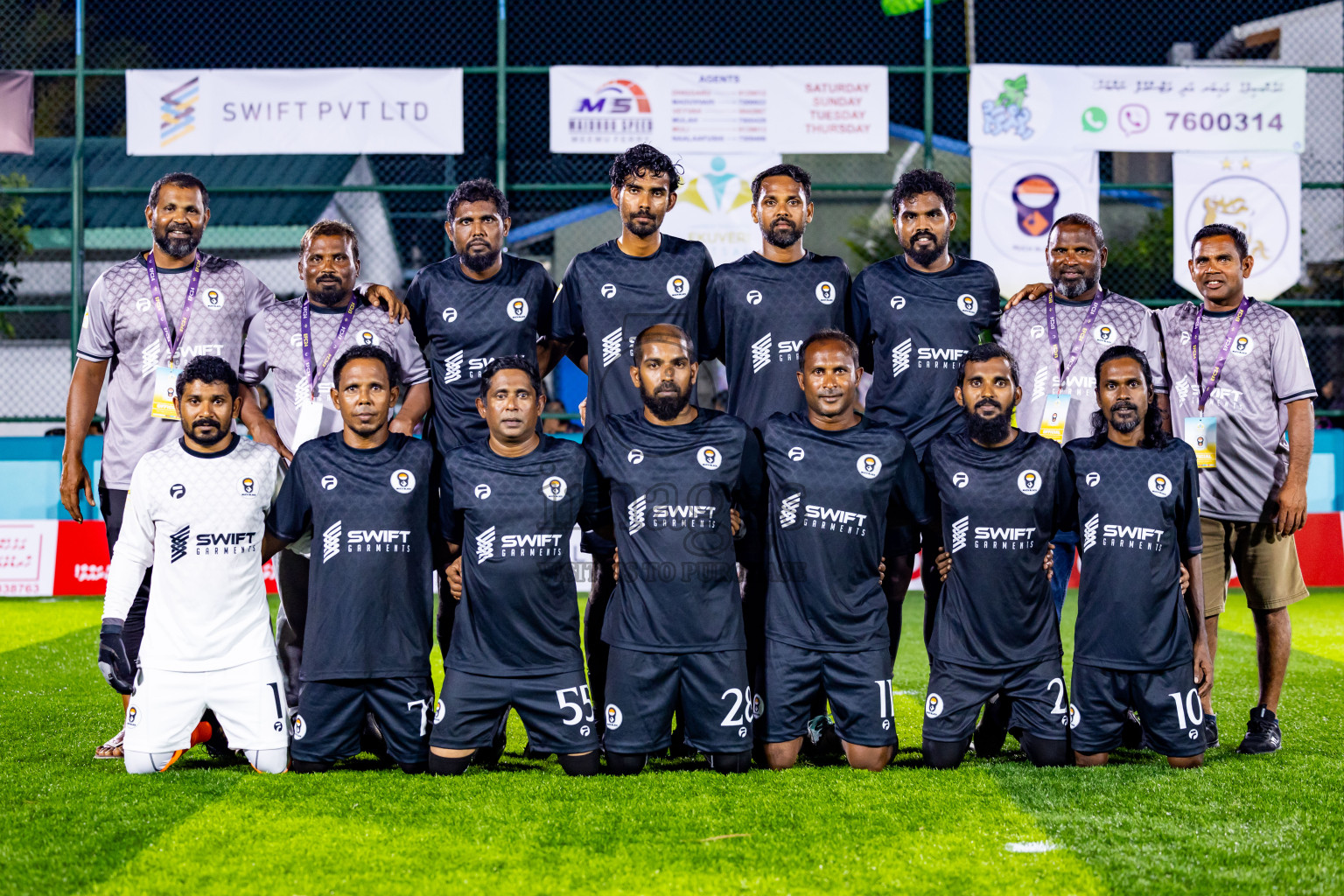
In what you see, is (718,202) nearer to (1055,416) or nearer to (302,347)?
(1055,416)

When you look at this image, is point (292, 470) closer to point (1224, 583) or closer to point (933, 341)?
point (933, 341)

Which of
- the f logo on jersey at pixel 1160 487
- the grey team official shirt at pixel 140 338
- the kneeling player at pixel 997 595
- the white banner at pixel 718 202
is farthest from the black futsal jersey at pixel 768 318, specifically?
the white banner at pixel 718 202

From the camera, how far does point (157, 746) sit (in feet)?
14.9

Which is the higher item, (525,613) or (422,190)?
(422,190)

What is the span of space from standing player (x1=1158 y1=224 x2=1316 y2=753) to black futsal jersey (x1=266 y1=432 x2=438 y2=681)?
3292mm

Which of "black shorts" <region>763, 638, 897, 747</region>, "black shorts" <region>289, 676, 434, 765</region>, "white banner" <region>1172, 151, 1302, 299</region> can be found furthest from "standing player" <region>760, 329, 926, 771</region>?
"white banner" <region>1172, 151, 1302, 299</region>

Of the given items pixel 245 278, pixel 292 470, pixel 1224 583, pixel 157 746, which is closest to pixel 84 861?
pixel 157 746

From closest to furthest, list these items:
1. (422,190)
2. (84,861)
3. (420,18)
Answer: (84,861)
(422,190)
(420,18)

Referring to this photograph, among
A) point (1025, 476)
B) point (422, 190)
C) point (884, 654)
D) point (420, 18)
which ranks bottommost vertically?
point (884, 654)

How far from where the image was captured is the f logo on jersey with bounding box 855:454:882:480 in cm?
471

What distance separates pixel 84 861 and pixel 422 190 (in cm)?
855

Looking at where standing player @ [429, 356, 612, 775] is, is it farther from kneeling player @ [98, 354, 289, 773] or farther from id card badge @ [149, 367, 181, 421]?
id card badge @ [149, 367, 181, 421]

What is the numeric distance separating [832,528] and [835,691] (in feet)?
2.05

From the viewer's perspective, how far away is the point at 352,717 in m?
4.63
